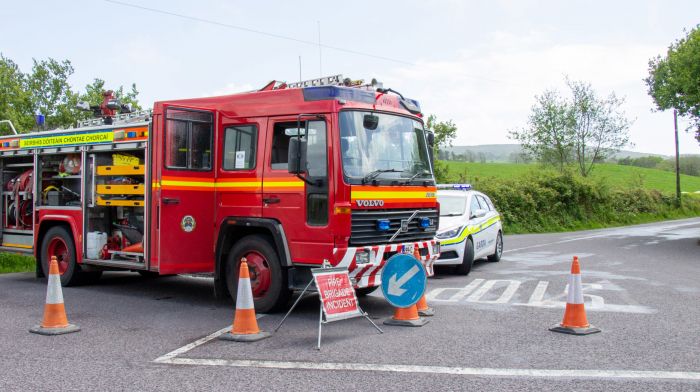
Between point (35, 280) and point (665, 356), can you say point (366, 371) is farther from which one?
point (35, 280)

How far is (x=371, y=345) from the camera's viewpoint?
22.6ft

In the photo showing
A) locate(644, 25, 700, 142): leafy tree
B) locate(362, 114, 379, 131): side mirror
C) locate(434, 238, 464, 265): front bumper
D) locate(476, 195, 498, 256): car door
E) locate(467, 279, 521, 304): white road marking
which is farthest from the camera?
Answer: locate(644, 25, 700, 142): leafy tree

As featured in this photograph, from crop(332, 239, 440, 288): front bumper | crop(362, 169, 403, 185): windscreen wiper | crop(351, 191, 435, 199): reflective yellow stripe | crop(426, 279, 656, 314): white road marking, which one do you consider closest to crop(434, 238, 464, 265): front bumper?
crop(426, 279, 656, 314): white road marking

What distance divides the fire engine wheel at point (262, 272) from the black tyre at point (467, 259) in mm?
5098

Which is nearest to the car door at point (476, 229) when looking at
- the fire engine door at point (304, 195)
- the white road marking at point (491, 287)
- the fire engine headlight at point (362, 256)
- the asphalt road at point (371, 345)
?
the white road marking at point (491, 287)

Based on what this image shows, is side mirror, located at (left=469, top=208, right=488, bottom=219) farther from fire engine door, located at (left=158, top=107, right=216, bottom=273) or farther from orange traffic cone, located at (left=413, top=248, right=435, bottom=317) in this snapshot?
fire engine door, located at (left=158, top=107, right=216, bottom=273)

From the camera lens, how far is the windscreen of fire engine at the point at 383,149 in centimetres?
806

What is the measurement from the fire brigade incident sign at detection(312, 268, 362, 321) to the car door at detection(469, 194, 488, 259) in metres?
6.01

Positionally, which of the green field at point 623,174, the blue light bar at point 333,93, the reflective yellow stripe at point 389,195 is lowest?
the reflective yellow stripe at point 389,195

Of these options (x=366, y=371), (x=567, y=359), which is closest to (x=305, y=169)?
(x=366, y=371)

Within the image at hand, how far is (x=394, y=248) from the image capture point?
8.41 meters

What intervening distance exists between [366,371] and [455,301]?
13.3 feet

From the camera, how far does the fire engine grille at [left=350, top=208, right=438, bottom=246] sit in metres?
7.98

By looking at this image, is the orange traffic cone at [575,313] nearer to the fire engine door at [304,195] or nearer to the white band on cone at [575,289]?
the white band on cone at [575,289]
